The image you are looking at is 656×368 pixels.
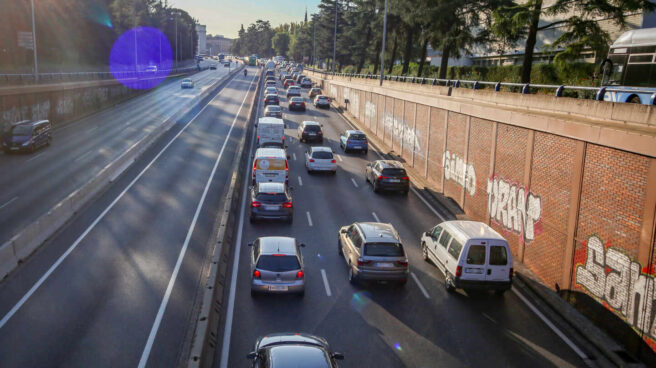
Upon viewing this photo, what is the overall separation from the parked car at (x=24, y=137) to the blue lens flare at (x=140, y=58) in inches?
1317

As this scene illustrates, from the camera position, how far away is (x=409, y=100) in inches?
1369

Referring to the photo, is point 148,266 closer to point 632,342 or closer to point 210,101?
point 632,342

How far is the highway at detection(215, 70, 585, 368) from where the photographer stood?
39.3 ft

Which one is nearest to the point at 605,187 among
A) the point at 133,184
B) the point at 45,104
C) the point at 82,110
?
the point at 133,184

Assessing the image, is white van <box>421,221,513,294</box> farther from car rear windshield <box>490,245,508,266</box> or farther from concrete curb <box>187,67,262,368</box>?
concrete curb <box>187,67,262,368</box>

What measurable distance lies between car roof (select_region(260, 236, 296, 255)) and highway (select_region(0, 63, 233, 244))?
997cm

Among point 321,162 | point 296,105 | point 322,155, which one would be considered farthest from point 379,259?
point 296,105

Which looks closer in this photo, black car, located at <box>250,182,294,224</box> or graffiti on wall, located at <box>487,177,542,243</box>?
graffiti on wall, located at <box>487,177,542,243</box>

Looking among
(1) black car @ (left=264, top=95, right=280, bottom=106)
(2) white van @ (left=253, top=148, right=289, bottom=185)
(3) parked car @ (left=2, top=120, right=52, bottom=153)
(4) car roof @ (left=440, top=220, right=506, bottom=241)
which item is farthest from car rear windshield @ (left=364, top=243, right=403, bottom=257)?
(1) black car @ (left=264, top=95, right=280, bottom=106)

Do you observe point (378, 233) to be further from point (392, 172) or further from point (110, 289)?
point (392, 172)

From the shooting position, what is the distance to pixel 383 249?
15289mm

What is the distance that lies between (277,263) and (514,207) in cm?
958

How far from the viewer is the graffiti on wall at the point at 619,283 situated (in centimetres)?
1166

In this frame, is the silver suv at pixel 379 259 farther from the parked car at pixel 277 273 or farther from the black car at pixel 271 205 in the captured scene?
the black car at pixel 271 205
